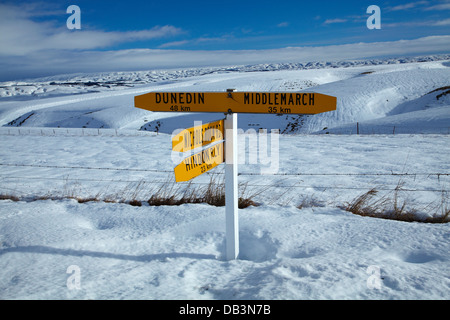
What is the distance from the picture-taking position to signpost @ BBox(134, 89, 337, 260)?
2.47m

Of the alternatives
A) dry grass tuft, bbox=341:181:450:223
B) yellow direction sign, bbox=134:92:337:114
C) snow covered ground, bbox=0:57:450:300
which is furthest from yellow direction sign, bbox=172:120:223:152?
dry grass tuft, bbox=341:181:450:223

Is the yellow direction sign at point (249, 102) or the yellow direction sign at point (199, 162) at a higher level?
the yellow direction sign at point (249, 102)

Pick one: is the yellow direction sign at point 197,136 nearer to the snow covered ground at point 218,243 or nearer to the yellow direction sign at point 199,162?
the yellow direction sign at point 199,162

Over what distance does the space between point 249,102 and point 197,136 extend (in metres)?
0.49

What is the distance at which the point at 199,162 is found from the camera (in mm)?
2545

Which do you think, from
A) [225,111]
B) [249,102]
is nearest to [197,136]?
[225,111]

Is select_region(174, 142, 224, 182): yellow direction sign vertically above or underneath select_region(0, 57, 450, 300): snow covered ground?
above

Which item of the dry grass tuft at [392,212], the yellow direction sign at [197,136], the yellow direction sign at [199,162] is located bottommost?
the dry grass tuft at [392,212]

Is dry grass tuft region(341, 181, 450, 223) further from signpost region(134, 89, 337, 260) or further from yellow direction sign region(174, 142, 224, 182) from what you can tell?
yellow direction sign region(174, 142, 224, 182)

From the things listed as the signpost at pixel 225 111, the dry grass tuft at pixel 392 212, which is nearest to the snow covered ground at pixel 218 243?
the dry grass tuft at pixel 392 212

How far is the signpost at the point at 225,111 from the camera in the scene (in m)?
2.47

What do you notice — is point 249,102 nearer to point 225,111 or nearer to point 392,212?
point 225,111
